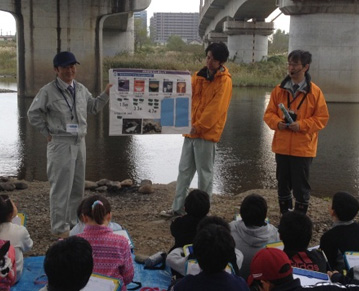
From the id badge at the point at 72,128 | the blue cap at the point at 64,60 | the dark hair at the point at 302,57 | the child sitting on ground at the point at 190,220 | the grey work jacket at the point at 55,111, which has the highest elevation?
the dark hair at the point at 302,57

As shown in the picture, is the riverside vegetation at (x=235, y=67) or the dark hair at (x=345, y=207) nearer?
the dark hair at (x=345, y=207)

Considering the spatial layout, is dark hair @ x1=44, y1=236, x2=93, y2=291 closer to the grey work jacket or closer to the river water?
the grey work jacket

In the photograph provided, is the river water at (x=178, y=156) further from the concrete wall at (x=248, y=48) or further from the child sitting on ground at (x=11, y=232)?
the concrete wall at (x=248, y=48)

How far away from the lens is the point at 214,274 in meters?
2.72

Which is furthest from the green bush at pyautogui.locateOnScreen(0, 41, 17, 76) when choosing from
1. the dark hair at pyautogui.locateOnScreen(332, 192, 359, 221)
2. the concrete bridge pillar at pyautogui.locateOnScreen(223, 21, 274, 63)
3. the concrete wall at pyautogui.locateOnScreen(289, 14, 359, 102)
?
the dark hair at pyautogui.locateOnScreen(332, 192, 359, 221)

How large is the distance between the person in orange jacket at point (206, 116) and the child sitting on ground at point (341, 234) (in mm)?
1955

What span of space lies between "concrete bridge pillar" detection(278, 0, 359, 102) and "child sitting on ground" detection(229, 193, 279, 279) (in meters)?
19.4

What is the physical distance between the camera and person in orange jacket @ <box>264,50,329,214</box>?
5168mm

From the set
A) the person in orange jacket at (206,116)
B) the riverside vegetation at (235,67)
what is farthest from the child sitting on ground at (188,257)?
the riverside vegetation at (235,67)

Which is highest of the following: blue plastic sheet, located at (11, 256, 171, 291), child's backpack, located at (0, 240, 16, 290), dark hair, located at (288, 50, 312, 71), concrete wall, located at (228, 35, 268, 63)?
concrete wall, located at (228, 35, 268, 63)

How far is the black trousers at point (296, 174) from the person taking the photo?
5.28 metres

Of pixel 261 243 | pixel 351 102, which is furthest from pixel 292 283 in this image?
pixel 351 102

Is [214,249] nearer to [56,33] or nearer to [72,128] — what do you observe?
[72,128]

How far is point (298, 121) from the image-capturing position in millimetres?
5188
